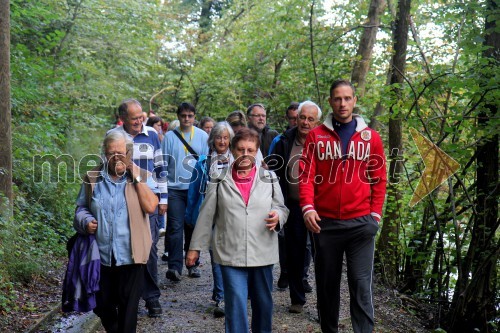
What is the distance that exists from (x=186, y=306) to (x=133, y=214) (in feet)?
9.01

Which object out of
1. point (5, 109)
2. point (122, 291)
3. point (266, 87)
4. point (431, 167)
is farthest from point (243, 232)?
point (266, 87)

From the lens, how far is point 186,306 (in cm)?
699

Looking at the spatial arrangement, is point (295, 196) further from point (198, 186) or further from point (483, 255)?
point (483, 255)

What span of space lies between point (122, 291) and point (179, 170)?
341cm

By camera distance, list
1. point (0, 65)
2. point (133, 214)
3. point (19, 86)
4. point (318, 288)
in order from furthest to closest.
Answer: point (19, 86), point (0, 65), point (318, 288), point (133, 214)

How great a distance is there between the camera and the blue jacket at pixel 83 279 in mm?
4379

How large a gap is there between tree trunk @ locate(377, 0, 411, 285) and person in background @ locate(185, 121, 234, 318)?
10.1 feet

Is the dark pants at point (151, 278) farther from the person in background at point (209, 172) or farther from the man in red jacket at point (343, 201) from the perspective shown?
the man in red jacket at point (343, 201)

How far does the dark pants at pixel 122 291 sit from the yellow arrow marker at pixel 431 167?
4347 millimetres

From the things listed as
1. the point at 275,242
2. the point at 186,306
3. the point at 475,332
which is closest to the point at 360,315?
the point at 275,242

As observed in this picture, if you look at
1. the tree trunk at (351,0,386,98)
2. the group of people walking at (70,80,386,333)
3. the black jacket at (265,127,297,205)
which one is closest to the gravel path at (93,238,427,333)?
the group of people walking at (70,80,386,333)

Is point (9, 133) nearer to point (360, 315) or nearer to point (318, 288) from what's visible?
point (318, 288)

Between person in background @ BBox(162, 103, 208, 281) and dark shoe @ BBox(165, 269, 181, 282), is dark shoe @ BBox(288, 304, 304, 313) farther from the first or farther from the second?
dark shoe @ BBox(165, 269, 181, 282)

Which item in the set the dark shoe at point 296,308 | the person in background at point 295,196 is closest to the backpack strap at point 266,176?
the person in background at point 295,196
